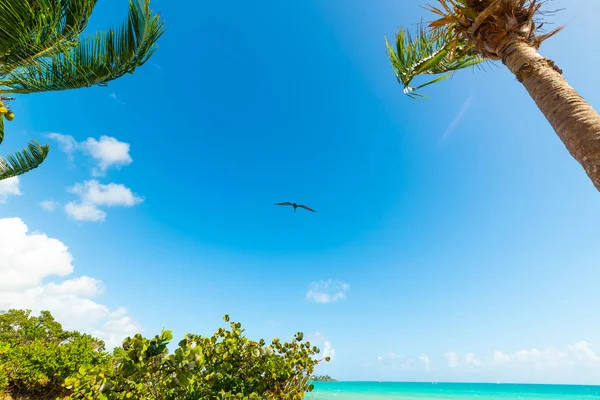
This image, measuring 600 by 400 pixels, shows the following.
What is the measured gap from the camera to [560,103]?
3.06 metres

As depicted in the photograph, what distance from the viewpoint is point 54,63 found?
432 cm

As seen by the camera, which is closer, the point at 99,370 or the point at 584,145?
the point at 99,370

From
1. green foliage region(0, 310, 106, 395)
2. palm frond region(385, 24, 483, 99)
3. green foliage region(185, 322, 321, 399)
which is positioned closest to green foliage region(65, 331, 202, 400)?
Answer: green foliage region(185, 322, 321, 399)

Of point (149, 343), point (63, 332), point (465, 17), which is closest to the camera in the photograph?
point (149, 343)

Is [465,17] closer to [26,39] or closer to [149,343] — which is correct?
[149,343]

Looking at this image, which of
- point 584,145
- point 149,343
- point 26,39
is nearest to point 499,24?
point 584,145

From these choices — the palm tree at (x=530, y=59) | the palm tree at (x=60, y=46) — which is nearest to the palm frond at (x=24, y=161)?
the palm tree at (x=60, y=46)

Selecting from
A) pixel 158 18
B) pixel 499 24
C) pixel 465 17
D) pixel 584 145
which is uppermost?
pixel 158 18

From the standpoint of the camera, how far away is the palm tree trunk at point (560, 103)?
8.85ft

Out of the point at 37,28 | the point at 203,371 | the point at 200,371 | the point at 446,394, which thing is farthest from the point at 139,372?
the point at 446,394

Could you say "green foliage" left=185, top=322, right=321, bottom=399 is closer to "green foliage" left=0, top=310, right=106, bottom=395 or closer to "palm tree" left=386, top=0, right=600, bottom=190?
"palm tree" left=386, top=0, right=600, bottom=190

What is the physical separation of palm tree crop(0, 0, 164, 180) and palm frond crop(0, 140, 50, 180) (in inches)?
65.8

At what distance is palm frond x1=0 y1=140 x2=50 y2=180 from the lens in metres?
6.55

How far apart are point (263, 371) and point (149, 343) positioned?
215 centimetres
